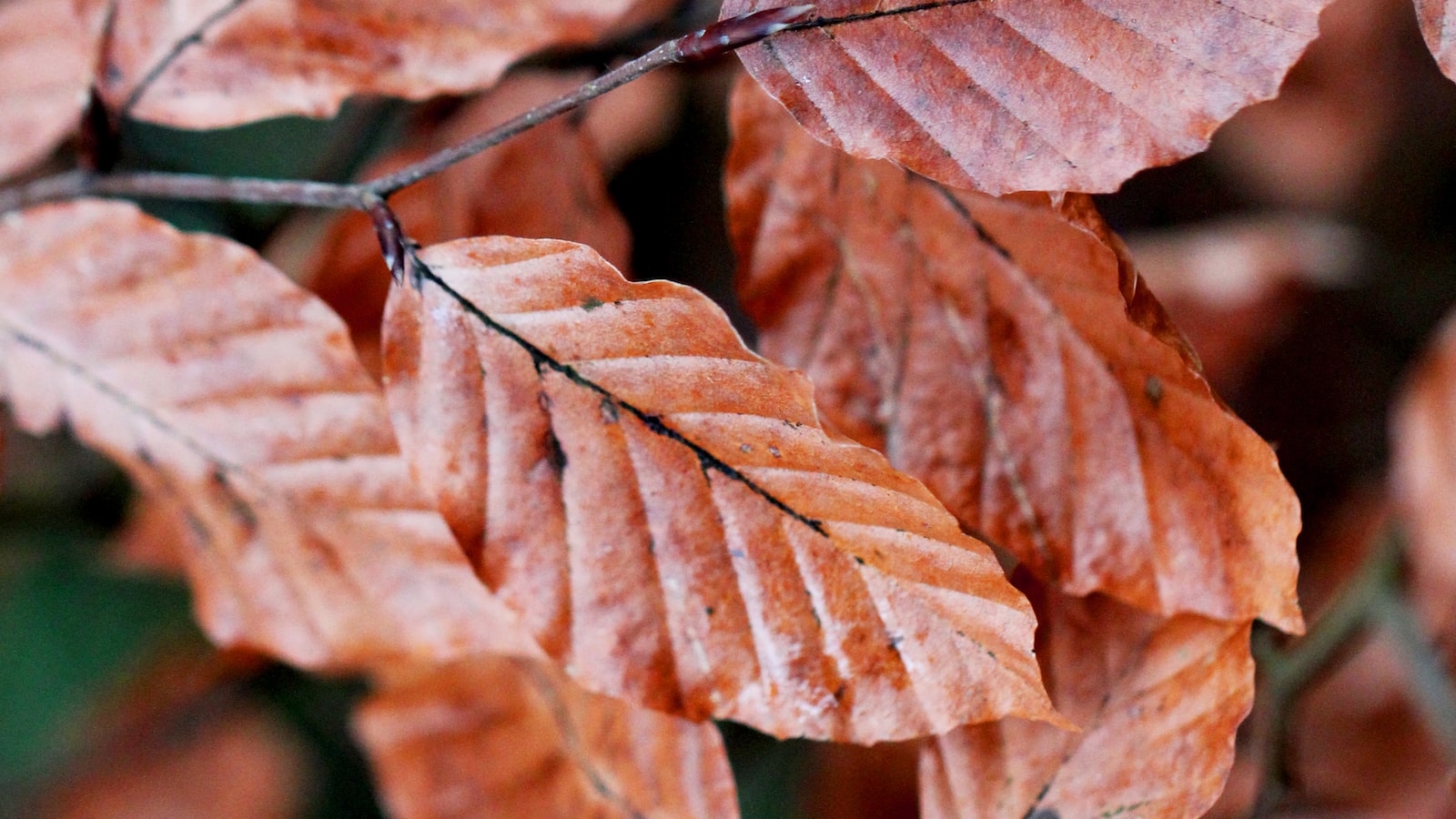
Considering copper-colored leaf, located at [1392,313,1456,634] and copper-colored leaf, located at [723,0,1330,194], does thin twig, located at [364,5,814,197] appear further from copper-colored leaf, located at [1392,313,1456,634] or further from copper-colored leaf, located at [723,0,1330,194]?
copper-colored leaf, located at [1392,313,1456,634]

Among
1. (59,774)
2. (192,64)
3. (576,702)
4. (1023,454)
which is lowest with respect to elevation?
(59,774)

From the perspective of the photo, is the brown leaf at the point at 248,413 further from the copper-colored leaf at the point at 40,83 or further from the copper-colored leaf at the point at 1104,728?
the copper-colored leaf at the point at 1104,728

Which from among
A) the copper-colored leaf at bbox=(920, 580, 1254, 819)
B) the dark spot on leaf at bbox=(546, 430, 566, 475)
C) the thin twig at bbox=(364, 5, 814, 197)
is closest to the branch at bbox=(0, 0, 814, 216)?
the thin twig at bbox=(364, 5, 814, 197)

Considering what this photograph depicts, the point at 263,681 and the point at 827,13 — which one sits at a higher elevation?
the point at 827,13

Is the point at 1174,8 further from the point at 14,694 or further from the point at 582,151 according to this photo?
the point at 14,694

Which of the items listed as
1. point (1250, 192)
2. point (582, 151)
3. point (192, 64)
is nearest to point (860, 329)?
point (582, 151)

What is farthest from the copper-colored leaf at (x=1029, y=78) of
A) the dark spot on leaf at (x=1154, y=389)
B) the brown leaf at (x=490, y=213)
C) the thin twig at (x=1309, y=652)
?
the thin twig at (x=1309, y=652)

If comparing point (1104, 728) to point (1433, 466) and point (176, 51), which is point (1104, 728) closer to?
point (1433, 466)

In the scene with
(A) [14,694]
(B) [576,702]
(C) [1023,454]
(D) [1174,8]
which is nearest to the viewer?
(D) [1174,8]
